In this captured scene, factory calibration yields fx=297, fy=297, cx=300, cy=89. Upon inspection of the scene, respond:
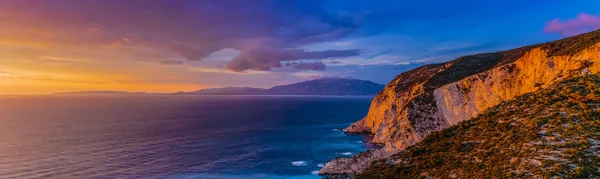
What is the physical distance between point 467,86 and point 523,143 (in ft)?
176

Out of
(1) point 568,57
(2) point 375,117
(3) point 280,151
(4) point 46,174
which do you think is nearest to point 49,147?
(4) point 46,174

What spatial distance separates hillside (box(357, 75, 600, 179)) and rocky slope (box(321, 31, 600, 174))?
12.3 meters

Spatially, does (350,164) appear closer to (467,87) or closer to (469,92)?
(469,92)

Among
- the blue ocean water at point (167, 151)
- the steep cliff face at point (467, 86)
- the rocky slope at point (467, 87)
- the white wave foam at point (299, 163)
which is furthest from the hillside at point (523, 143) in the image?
the white wave foam at point (299, 163)

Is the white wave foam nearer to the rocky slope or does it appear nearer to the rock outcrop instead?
the rock outcrop

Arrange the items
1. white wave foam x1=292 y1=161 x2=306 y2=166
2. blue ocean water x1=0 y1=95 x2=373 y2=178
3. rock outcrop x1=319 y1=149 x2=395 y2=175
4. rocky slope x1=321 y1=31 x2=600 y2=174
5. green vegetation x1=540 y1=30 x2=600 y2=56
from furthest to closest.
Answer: white wave foam x1=292 y1=161 x2=306 y2=166 < blue ocean water x1=0 y1=95 x2=373 y2=178 < rock outcrop x1=319 y1=149 x2=395 y2=175 < rocky slope x1=321 y1=31 x2=600 y2=174 < green vegetation x1=540 y1=30 x2=600 y2=56

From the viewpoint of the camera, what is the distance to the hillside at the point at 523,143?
12.7 meters

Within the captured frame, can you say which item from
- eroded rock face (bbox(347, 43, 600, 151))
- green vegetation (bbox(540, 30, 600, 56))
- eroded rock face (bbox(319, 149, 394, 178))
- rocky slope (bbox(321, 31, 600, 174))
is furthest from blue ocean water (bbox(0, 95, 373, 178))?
green vegetation (bbox(540, 30, 600, 56))

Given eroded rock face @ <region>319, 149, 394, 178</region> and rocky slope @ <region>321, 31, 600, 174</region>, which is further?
eroded rock face @ <region>319, 149, 394, 178</region>

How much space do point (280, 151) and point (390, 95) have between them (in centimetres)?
4663

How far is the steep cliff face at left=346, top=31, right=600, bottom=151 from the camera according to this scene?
125ft

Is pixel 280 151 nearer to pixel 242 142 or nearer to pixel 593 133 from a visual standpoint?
pixel 242 142

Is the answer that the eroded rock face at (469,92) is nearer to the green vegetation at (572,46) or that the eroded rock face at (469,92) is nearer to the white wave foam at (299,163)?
the green vegetation at (572,46)

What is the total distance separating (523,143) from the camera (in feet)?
49.4
